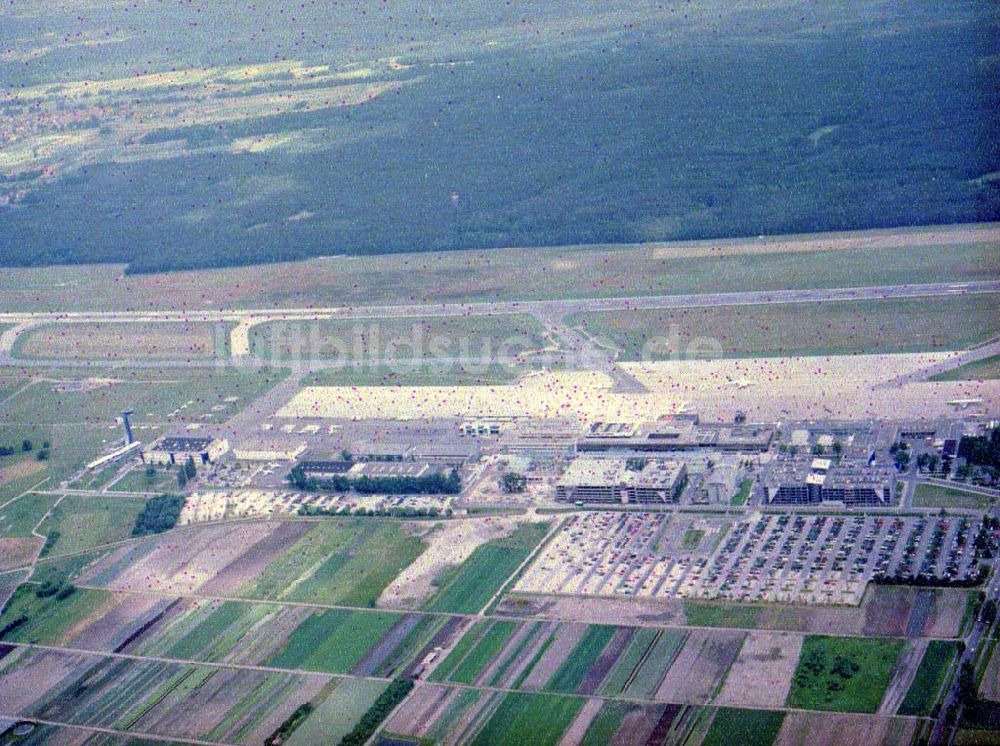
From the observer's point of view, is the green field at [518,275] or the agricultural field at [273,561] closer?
the agricultural field at [273,561]

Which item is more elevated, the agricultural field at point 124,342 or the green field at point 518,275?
the green field at point 518,275

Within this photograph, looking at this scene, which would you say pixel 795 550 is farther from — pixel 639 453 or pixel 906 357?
pixel 906 357

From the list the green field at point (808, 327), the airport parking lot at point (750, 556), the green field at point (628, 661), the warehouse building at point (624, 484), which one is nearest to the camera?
the green field at point (628, 661)

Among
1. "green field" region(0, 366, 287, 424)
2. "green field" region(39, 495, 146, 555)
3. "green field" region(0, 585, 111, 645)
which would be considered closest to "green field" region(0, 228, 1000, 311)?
"green field" region(0, 366, 287, 424)

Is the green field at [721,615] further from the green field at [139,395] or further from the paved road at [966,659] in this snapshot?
the green field at [139,395]

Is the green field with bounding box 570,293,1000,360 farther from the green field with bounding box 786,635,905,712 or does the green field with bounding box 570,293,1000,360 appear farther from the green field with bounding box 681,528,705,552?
the green field with bounding box 786,635,905,712

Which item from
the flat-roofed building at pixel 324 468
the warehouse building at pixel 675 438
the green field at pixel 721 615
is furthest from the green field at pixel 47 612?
the green field at pixel 721 615
